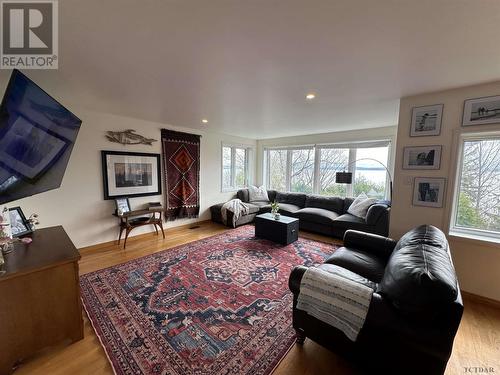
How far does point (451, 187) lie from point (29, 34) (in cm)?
393

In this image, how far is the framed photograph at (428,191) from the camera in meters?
2.37

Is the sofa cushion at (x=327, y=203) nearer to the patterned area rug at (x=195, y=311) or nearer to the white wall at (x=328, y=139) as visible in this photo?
the white wall at (x=328, y=139)

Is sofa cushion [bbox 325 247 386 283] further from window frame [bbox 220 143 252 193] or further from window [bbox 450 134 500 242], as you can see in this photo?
window frame [bbox 220 143 252 193]

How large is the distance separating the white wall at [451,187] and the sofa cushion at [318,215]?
163 cm

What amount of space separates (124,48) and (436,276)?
2.46 meters

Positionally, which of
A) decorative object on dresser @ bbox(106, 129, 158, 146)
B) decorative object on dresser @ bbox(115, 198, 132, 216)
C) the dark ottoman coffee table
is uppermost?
decorative object on dresser @ bbox(106, 129, 158, 146)

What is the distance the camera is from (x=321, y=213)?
4.36 metres

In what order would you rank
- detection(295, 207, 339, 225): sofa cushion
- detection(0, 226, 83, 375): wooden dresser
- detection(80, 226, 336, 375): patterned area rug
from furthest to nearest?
detection(295, 207, 339, 225): sofa cushion
detection(80, 226, 336, 375): patterned area rug
detection(0, 226, 83, 375): wooden dresser

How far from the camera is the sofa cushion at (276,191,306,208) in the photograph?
5.29 metres

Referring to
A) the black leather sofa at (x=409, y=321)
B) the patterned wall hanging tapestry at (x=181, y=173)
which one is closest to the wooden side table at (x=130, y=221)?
the patterned wall hanging tapestry at (x=181, y=173)

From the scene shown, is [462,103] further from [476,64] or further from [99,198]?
[99,198]

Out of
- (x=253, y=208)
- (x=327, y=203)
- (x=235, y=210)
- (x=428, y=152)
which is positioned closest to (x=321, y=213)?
(x=327, y=203)

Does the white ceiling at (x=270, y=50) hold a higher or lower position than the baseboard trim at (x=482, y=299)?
higher

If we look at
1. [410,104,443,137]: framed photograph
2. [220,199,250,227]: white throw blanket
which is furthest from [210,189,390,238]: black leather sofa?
[410,104,443,137]: framed photograph
